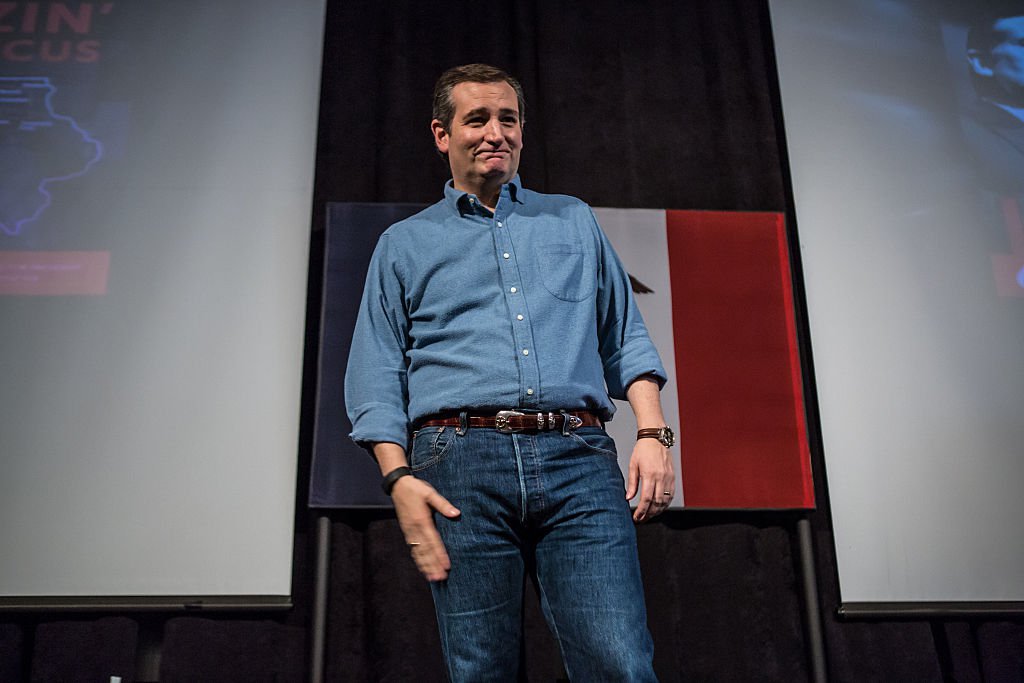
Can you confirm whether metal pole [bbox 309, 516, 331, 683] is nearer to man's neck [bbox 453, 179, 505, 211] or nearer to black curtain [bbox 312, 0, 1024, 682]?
black curtain [bbox 312, 0, 1024, 682]

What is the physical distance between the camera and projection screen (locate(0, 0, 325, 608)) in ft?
7.99

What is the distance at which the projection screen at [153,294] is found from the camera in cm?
244

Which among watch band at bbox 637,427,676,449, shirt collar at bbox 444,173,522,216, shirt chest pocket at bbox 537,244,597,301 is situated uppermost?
shirt collar at bbox 444,173,522,216

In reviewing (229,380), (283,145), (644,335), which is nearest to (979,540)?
(644,335)

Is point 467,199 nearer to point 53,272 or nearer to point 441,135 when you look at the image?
point 441,135

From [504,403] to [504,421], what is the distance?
0.09 ft

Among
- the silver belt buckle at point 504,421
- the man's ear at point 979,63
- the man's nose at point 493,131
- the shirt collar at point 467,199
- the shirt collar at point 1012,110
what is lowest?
the silver belt buckle at point 504,421

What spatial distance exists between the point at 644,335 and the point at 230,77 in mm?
2046

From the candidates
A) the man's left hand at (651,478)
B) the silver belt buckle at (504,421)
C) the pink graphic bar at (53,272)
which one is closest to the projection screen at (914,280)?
the man's left hand at (651,478)

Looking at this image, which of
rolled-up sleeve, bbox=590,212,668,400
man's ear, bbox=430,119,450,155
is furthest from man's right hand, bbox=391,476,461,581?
man's ear, bbox=430,119,450,155

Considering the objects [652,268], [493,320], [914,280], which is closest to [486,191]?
[493,320]

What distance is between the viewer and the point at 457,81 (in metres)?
1.49

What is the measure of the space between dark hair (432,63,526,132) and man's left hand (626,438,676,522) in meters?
0.60

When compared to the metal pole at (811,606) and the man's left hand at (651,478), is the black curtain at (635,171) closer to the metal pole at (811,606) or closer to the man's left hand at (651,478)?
the metal pole at (811,606)
